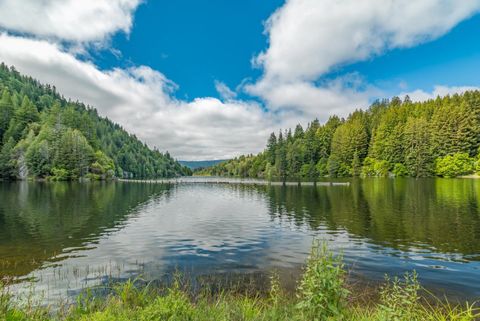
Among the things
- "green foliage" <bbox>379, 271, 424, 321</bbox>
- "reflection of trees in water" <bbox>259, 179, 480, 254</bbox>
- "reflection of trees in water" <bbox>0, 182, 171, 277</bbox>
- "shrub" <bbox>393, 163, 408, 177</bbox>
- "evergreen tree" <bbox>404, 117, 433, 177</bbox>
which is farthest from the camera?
"shrub" <bbox>393, 163, 408, 177</bbox>

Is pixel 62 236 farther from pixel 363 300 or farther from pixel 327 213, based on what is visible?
pixel 327 213

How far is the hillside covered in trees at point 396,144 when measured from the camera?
4336 inches

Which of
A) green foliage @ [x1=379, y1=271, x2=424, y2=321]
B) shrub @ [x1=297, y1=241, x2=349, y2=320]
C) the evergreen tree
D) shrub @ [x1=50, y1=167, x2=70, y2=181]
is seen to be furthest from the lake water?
shrub @ [x1=50, y1=167, x2=70, y2=181]

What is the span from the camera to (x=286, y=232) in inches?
1056

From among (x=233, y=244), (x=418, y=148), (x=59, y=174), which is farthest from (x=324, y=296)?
(x=59, y=174)

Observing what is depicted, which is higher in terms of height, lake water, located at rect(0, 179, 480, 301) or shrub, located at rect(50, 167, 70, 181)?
shrub, located at rect(50, 167, 70, 181)

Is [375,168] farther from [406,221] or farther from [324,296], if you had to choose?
[324,296]

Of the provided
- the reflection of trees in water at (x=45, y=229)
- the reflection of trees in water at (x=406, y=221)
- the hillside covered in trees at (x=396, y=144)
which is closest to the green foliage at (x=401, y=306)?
the reflection of trees in water at (x=406, y=221)

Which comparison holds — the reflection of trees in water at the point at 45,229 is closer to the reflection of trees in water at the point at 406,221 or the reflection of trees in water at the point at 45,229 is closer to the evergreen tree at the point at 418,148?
the reflection of trees in water at the point at 406,221

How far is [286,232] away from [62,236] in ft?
67.6

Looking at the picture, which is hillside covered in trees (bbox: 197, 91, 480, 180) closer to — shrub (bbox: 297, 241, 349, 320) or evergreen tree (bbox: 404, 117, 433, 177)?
evergreen tree (bbox: 404, 117, 433, 177)

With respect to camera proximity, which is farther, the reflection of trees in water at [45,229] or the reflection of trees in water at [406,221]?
the reflection of trees in water at [406,221]

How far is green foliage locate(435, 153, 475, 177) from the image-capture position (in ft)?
335

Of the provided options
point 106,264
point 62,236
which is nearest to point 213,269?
point 106,264
